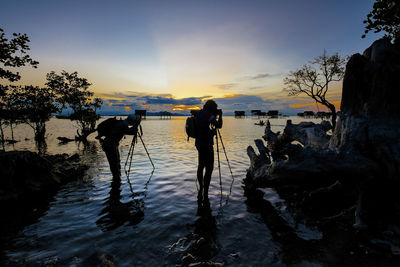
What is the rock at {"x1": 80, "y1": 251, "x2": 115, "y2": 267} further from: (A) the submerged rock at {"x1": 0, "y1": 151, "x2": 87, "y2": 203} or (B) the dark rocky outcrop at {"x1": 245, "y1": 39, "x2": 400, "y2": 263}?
(A) the submerged rock at {"x1": 0, "y1": 151, "x2": 87, "y2": 203}

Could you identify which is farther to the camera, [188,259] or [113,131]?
[113,131]

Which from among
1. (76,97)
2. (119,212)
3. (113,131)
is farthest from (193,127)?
(76,97)

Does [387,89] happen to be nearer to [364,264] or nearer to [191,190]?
[364,264]

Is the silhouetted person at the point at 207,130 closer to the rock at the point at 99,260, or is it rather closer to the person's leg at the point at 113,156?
the rock at the point at 99,260

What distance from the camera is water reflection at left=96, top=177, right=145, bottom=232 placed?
5.40 m

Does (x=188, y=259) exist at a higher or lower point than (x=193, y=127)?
lower

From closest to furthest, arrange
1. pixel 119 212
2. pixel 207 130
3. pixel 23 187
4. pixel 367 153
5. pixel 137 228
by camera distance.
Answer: pixel 367 153 < pixel 137 228 < pixel 119 212 < pixel 207 130 < pixel 23 187

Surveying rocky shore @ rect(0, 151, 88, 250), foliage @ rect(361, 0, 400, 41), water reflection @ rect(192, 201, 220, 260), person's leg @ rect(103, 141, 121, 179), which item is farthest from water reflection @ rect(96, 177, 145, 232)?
foliage @ rect(361, 0, 400, 41)

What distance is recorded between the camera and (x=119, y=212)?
20.1ft

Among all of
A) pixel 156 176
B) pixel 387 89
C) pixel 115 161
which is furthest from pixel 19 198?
pixel 387 89

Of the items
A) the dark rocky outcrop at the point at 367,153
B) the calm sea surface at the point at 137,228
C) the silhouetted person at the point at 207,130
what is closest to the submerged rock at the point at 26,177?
the calm sea surface at the point at 137,228

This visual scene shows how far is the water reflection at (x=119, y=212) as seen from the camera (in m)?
5.40

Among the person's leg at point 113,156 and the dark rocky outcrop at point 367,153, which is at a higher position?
the dark rocky outcrop at point 367,153

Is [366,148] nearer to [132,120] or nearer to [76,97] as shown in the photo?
[132,120]
